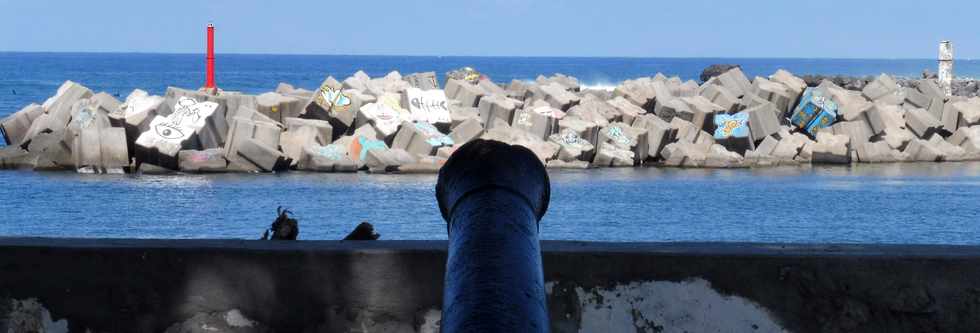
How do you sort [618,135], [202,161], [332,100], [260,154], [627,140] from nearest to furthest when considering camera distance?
[260,154] → [202,161] → [332,100] → [627,140] → [618,135]

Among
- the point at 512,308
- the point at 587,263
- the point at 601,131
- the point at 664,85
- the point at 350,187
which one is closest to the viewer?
the point at 512,308

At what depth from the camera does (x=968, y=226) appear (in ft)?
74.6

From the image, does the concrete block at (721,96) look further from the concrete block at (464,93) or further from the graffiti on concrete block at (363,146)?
the graffiti on concrete block at (363,146)

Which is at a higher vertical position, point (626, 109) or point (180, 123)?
point (626, 109)

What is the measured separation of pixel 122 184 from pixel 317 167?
4.53 metres

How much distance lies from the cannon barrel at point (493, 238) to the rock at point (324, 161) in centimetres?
2676

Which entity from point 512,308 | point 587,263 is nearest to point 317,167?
point 587,263

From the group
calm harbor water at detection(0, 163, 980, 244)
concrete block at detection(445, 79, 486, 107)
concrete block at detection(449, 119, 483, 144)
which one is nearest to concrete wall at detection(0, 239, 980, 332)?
calm harbor water at detection(0, 163, 980, 244)

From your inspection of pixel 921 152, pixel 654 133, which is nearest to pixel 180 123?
pixel 654 133

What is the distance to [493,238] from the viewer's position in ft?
8.82

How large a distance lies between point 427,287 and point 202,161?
2570cm

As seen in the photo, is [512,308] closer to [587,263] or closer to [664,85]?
[587,263]

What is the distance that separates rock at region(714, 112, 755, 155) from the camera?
34.4 m

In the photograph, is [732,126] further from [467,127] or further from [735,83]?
[467,127]
